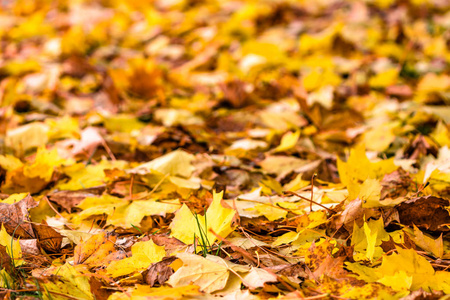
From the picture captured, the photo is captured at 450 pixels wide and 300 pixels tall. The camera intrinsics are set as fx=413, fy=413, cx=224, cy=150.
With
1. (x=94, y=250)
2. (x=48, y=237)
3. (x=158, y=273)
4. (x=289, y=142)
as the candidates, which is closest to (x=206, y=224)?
(x=158, y=273)

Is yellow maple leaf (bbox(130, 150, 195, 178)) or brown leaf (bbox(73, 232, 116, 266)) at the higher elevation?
brown leaf (bbox(73, 232, 116, 266))

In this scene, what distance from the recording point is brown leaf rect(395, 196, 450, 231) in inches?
36.4

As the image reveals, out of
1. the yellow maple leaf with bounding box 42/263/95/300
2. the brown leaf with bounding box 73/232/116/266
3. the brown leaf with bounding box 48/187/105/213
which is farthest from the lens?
the brown leaf with bounding box 48/187/105/213

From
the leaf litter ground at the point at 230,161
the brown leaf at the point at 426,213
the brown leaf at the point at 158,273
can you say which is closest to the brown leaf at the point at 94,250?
the leaf litter ground at the point at 230,161

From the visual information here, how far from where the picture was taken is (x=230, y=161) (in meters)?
1.35

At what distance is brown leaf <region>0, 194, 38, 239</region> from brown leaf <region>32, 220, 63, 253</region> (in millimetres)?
14

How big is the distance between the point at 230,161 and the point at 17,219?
648mm

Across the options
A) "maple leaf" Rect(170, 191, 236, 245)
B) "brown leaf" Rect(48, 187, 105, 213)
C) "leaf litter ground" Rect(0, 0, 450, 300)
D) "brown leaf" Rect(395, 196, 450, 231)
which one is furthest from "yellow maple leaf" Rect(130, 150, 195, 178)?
"brown leaf" Rect(395, 196, 450, 231)

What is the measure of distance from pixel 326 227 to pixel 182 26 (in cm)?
245

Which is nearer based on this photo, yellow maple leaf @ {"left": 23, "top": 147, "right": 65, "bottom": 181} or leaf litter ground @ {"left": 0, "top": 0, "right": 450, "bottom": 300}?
leaf litter ground @ {"left": 0, "top": 0, "right": 450, "bottom": 300}

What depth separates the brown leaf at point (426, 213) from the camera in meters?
0.93

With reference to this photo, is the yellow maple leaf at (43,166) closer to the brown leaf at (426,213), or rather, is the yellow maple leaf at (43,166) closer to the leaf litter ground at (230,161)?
the leaf litter ground at (230,161)

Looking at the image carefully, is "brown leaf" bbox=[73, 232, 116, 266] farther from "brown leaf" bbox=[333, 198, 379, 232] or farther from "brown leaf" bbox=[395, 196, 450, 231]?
"brown leaf" bbox=[395, 196, 450, 231]

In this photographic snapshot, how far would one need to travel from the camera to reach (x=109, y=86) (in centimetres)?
194
